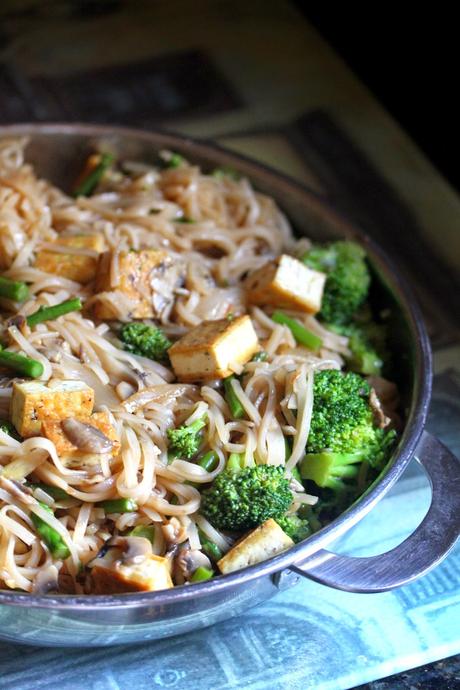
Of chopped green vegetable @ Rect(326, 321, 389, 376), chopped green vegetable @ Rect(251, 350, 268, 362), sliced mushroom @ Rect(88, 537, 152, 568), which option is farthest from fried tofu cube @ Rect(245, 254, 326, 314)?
sliced mushroom @ Rect(88, 537, 152, 568)

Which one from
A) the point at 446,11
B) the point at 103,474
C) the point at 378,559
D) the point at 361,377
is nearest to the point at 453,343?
the point at 361,377

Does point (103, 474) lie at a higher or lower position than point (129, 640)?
higher

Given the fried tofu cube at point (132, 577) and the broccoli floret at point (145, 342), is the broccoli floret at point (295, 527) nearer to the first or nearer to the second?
the fried tofu cube at point (132, 577)

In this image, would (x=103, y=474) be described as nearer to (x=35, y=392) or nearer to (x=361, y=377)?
(x=35, y=392)

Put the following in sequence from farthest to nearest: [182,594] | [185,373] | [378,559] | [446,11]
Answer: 1. [446,11]
2. [185,373]
3. [378,559]
4. [182,594]

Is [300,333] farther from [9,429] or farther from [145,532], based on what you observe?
[9,429]
